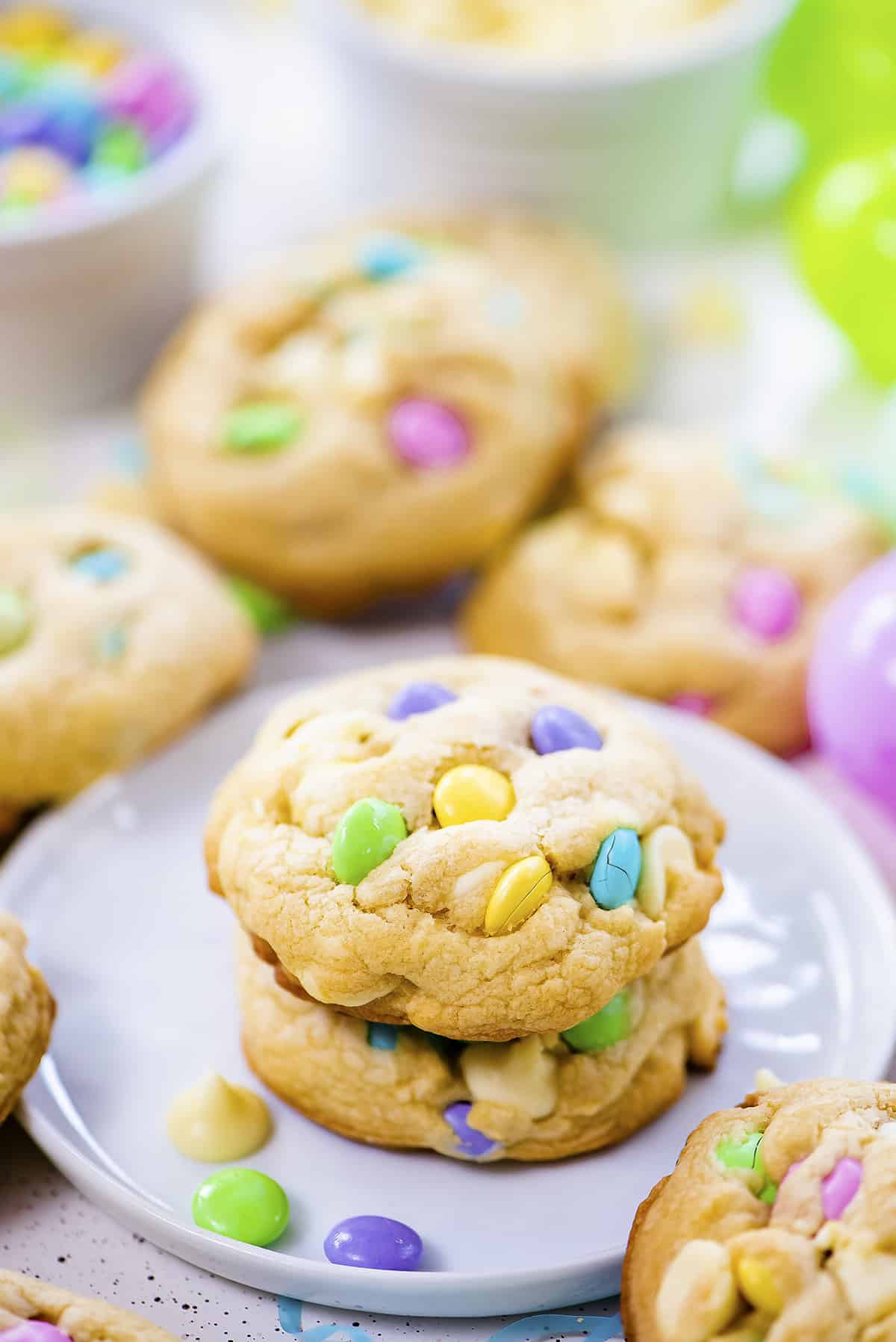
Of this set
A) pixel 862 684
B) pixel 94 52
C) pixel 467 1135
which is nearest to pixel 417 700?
pixel 467 1135

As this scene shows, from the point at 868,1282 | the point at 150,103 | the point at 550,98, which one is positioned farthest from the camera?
the point at 150,103

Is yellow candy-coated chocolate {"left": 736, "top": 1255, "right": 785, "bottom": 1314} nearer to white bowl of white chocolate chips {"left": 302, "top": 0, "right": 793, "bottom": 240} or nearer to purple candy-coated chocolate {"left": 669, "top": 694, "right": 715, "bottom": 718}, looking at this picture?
purple candy-coated chocolate {"left": 669, "top": 694, "right": 715, "bottom": 718}

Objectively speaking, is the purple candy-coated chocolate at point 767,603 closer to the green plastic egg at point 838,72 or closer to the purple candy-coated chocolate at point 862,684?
the purple candy-coated chocolate at point 862,684

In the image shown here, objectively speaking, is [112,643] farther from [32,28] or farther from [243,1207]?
[32,28]

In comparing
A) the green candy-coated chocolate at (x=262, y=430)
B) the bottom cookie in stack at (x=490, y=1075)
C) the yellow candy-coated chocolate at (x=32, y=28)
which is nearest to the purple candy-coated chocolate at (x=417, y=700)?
the bottom cookie in stack at (x=490, y=1075)

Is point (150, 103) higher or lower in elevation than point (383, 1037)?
higher

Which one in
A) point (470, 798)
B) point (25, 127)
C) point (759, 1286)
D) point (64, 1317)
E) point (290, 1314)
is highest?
point (25, 127)
